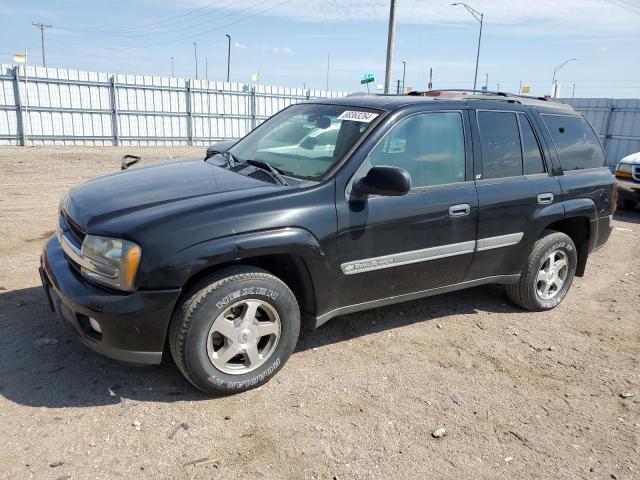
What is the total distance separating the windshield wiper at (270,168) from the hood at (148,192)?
4.8 inches

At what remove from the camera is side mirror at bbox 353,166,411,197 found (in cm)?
331

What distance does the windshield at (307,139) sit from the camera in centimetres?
369

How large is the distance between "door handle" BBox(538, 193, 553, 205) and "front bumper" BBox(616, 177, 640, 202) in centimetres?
648

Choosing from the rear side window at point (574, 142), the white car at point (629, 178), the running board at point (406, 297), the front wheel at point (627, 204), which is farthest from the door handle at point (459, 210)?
the front wheel at point (627, 204)

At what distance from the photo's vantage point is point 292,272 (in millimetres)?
3447

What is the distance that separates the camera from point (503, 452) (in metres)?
2.91

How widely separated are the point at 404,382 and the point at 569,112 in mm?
3165

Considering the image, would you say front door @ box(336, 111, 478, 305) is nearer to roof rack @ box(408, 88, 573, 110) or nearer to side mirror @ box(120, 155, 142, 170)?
roof rack @ box(408, 88, 573, 110)

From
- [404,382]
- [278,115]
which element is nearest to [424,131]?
[278,115]

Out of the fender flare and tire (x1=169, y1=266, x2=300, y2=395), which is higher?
Result: the fender flare

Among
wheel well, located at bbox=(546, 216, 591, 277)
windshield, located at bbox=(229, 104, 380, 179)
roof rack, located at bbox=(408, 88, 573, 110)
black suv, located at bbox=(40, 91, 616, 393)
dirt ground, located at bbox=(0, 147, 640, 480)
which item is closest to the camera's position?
dirt ground, located at bbox=(0, 147, 640, 480)

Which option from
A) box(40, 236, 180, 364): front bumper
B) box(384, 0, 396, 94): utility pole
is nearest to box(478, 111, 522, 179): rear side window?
box(40, 236, 180, 364): front bumper

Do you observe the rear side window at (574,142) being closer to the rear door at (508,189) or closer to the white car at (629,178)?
the rear door at (508,189)

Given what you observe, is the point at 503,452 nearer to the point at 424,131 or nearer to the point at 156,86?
the point at 424,131
